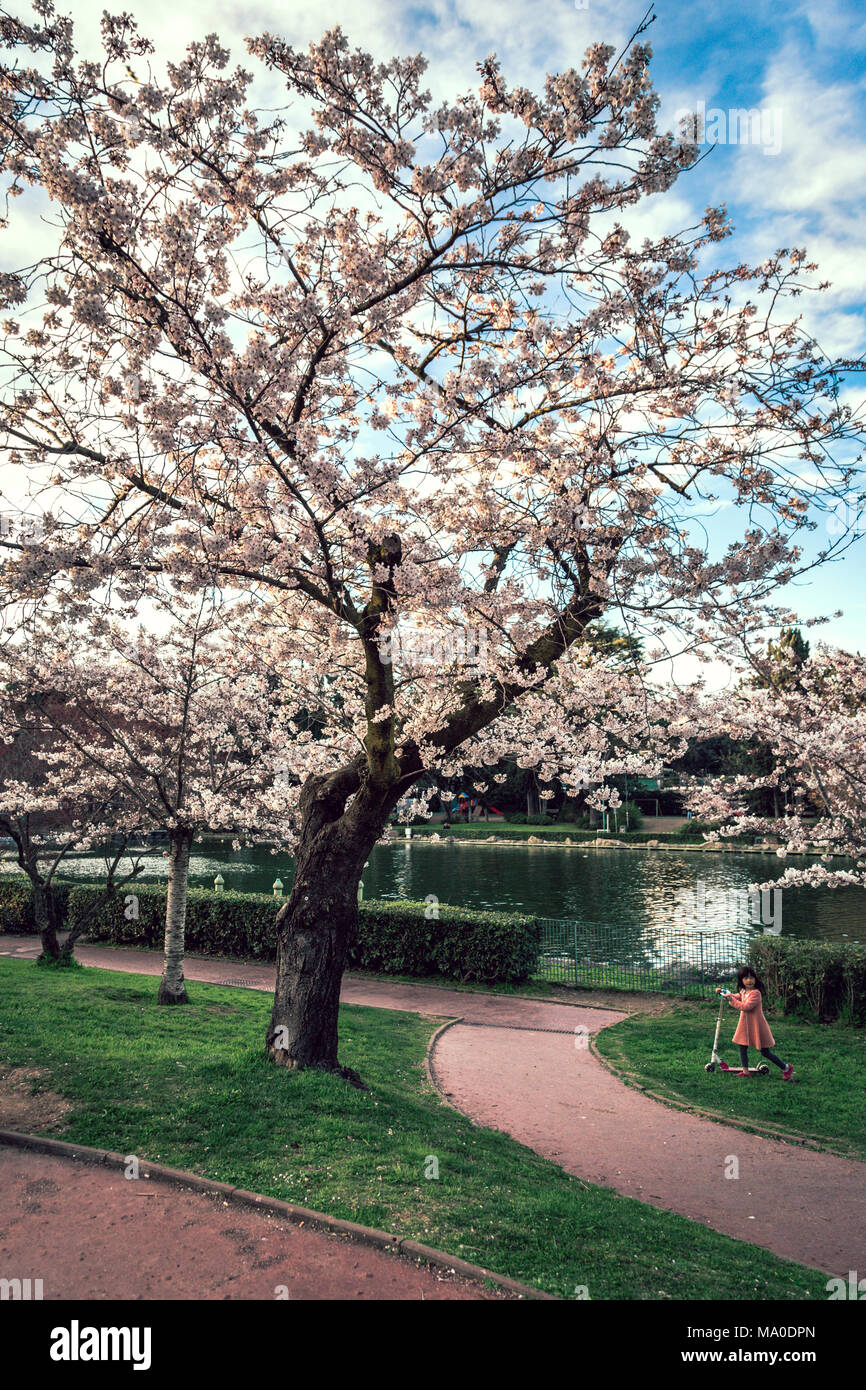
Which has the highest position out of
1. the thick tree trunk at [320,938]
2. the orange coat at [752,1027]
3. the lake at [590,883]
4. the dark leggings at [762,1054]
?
the thick tree trunk at [320,938]

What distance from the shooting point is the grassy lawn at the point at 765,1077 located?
8.41m

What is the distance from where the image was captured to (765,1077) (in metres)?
9.70

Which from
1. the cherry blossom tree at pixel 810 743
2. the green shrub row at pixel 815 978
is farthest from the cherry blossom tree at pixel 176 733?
the green shrub row at pixel 815 978

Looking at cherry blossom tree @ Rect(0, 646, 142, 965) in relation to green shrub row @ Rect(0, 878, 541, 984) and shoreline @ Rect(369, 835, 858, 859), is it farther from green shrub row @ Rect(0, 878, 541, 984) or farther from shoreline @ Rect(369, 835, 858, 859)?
shoreline @ Rect(369, 835, 858, 859)

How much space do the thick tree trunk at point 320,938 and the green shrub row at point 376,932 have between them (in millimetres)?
7884

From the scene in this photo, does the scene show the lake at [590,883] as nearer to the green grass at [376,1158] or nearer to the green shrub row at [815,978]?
the green shrub row at [815,978]

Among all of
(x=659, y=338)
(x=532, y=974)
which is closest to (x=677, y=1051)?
(x=532, y=974)

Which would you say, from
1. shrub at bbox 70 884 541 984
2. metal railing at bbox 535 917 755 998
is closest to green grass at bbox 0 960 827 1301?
shrub at bbox 70 884 541 984

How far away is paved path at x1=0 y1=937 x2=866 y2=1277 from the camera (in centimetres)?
624

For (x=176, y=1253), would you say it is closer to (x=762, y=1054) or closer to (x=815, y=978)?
(x=762, y=1054)

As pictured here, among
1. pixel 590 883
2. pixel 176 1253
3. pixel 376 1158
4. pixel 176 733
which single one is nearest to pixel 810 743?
pixel 376 1158

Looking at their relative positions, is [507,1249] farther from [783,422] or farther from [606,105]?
[606,105]

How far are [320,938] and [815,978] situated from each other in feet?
28.7
